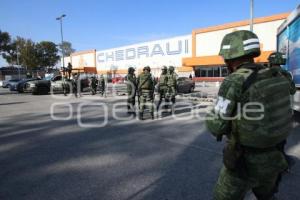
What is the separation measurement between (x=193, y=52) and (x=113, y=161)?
1627 inches

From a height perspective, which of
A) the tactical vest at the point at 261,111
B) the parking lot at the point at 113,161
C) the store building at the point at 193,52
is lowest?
the parking lot at the point at 113,161

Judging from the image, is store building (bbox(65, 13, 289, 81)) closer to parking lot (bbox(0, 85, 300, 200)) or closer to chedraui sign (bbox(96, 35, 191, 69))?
chedraui sign (bbox(96, 35, 191, 69))

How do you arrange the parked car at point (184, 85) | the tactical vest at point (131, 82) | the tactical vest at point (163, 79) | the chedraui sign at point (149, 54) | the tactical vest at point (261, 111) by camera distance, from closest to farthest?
the tactical vest at point (261, 111)
the tactical vest at point (131, 82)
the tactical vest at point (163, 79)
the parked car at point (184, 85)
the chedraui sign at point (149, 54)

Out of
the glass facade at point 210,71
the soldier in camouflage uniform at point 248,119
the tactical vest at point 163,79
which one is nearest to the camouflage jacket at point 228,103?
the soldier in camouflage uniform at point 248,119

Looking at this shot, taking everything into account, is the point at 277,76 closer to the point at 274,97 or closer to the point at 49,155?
the point at 274,97

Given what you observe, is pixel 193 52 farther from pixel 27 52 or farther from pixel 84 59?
pixel 27 52

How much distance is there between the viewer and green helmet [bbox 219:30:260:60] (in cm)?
242

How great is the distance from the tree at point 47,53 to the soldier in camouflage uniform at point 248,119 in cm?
8943

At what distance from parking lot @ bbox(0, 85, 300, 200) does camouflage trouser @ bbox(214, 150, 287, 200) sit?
60.5 inches

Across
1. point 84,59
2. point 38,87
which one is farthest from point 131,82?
point 84,59

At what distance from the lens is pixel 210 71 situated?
1651 inches

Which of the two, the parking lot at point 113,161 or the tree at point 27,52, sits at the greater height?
the tree at point 27,52

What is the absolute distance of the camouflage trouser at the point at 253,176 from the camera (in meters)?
2.37

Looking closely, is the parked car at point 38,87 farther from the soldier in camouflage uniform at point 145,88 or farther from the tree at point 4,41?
the tree at point 4,41
